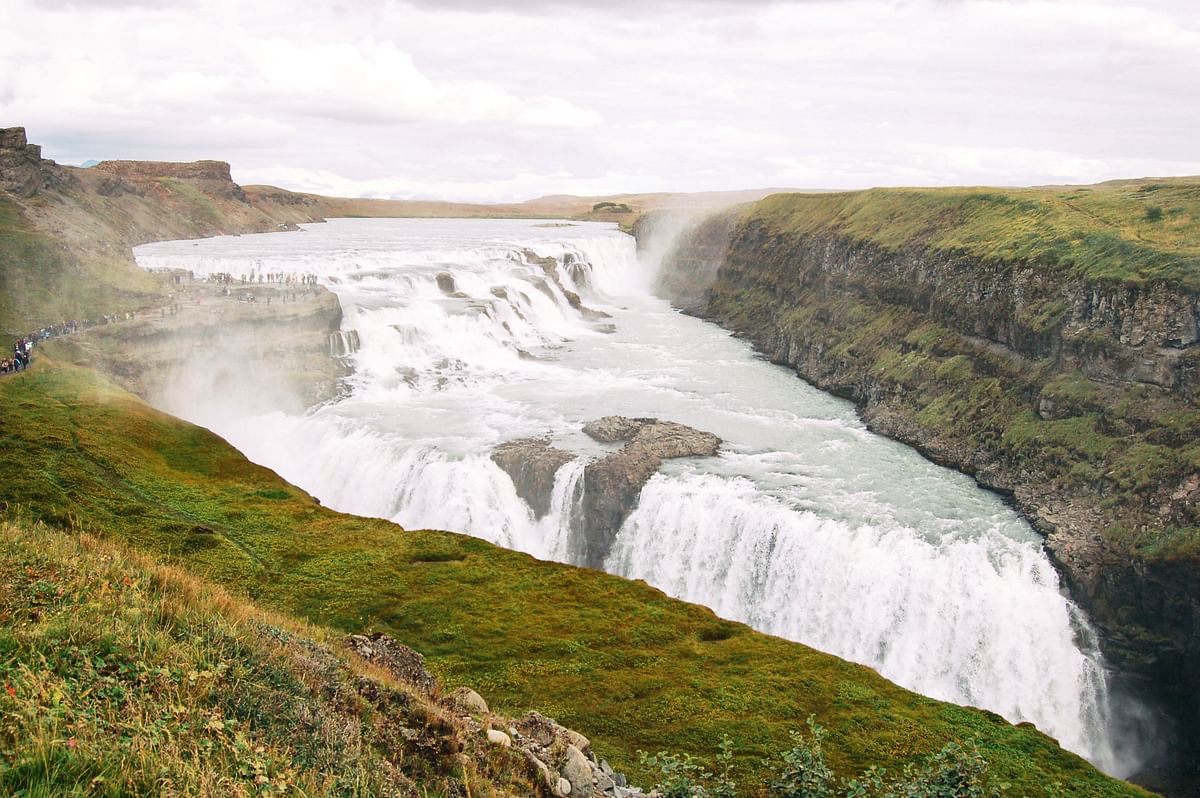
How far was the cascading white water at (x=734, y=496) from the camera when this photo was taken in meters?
27.3

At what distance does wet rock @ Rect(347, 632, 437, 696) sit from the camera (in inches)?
532

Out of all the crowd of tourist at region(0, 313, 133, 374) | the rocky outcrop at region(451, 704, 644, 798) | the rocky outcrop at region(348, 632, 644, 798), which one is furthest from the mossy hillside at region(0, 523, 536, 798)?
the crowd of tourist at region(0, 313, 133, 374)

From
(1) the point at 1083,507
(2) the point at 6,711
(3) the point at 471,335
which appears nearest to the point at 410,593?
(2) the point at 6,711

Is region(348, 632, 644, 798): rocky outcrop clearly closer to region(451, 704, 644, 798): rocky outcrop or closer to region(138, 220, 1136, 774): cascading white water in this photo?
region(451, 704, 644, 798): rocky outcrop

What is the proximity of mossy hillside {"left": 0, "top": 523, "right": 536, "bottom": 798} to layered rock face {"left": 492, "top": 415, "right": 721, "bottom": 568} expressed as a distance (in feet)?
73.5

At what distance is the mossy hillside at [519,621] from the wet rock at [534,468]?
9.36m

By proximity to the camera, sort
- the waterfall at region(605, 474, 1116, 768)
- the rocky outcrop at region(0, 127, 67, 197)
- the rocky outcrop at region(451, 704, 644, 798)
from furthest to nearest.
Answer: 1. the rocky outcrop at region(0, 127, 67, 197)
2. the waterfall at region(605, 474, 1116, 768)
3. the rocky outcrop at region(451, 704, 644, 798)

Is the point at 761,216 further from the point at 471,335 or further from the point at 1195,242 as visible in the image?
the point at 1195,242

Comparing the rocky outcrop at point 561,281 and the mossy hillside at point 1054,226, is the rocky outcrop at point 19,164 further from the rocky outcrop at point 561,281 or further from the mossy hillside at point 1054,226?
the mossy hillside at point 1054,226

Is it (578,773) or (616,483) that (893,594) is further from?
(578,773)

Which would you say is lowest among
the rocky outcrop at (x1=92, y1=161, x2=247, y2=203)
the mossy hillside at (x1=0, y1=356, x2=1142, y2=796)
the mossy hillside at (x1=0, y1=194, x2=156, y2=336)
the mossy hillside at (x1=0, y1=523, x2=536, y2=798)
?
the mossy hillside at (x1=0, y1=356, x2=1142, y2=796)

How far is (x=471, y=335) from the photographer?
5834 centimetres

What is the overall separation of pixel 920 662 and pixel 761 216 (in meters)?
60.8

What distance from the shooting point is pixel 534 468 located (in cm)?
3594
